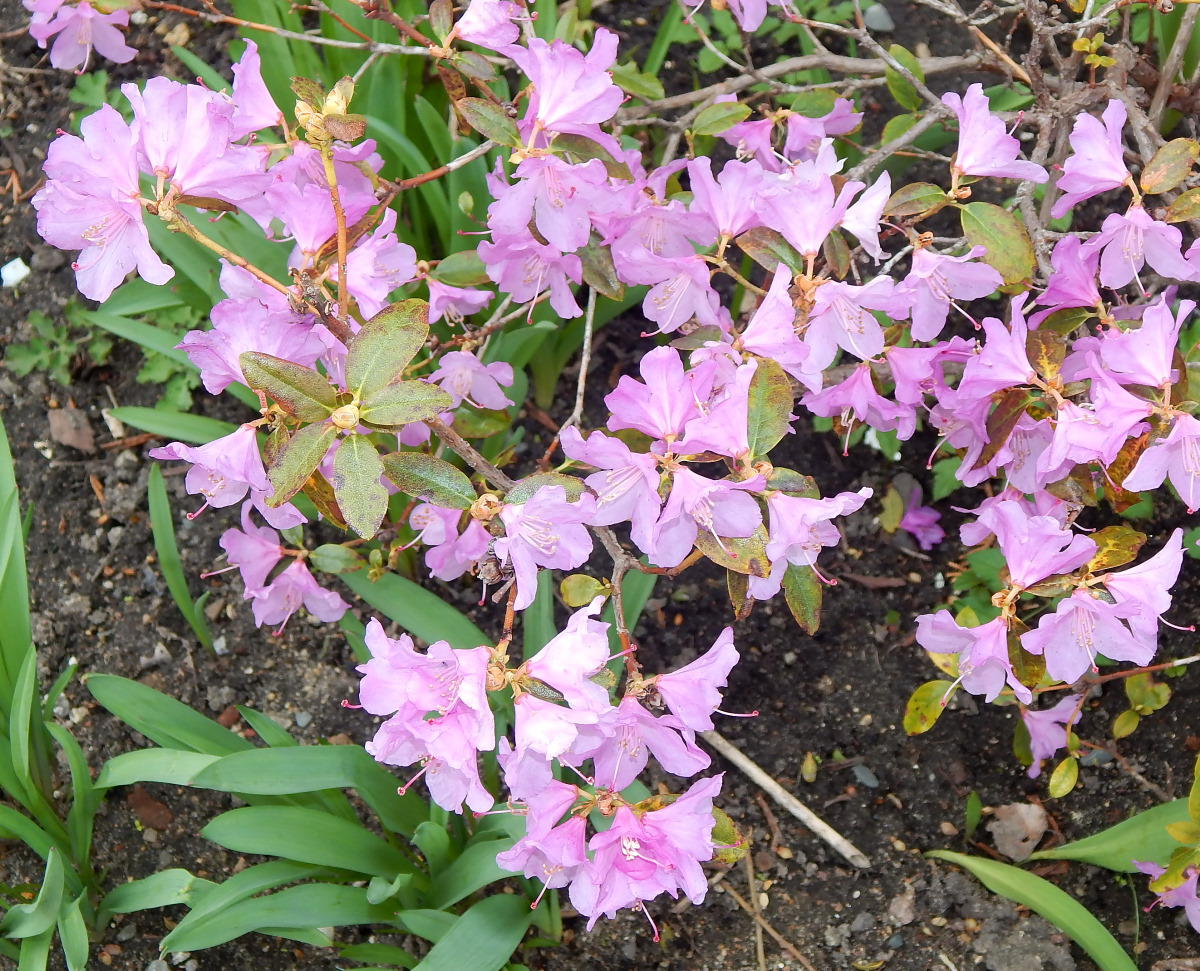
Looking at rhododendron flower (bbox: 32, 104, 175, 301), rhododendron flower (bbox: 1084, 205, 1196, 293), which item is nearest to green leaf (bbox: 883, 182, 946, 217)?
rhododendron flower (bbox: 1084, 205, 1196, 293)

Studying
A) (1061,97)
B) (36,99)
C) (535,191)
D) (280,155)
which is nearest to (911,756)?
(1061,97)

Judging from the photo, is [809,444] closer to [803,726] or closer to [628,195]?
[803,726]

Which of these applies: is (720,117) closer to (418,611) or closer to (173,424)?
(418,611)

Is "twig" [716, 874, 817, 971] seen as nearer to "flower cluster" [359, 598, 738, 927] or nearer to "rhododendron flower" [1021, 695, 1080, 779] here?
"rhododendron flower" [1021, 695, 1080, 779]

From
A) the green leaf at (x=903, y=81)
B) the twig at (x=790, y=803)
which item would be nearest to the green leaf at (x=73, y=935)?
the twig at (x=790, y=803)

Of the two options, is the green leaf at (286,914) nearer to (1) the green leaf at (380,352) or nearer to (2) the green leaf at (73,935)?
(2) the green leaf at (73,935)
